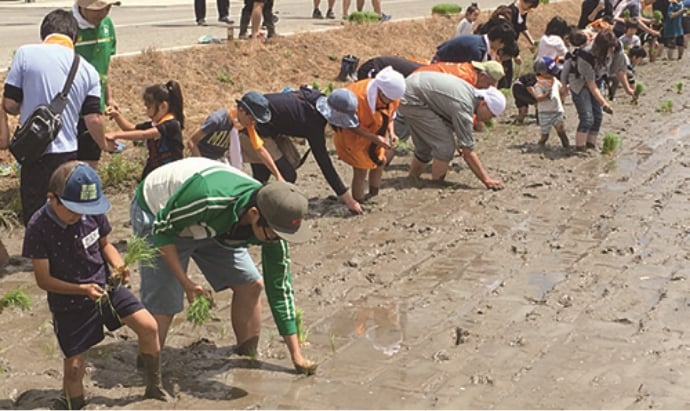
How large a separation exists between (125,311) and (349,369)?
1423 millimetres

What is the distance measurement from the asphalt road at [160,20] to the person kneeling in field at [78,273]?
7.96 meters

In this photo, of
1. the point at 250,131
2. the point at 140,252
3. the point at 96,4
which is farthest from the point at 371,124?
the point at 140,252

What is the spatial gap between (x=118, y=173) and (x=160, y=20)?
10.6 m

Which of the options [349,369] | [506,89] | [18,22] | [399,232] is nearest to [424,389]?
[349,369]

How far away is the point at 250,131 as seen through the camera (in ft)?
26.1

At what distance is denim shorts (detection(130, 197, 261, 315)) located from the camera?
560 centimetres

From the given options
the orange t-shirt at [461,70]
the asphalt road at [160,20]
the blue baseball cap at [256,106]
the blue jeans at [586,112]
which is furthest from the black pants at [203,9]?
the blue baseball cap at [256,106]

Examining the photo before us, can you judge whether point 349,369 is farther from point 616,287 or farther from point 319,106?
point 319,106

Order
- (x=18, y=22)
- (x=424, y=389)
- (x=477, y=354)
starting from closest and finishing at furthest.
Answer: (x=424, y=389), (x=477, y=354), (x=18, y=22)

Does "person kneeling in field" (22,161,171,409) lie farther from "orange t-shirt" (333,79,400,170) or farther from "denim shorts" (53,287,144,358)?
"orange t-shirt" (333,79,400,170)

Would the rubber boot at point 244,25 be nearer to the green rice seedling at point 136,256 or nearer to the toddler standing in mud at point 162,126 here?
the toddler standing in mud at point 162,126

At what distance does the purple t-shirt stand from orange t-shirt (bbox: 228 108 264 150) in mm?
2791

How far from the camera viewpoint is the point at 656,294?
719cm

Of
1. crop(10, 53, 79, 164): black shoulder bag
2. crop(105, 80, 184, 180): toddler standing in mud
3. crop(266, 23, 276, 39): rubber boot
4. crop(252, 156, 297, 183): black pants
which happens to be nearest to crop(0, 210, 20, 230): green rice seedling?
crop(105, 80, 184, 180): toddler standing in mud
